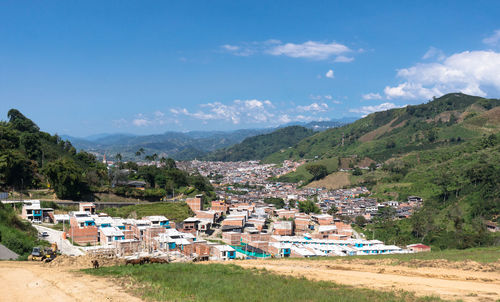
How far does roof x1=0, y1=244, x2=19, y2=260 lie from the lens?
16281 mm

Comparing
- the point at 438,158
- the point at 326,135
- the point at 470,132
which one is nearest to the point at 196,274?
the point at 438,158

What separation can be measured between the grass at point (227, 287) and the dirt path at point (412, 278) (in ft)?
3.45

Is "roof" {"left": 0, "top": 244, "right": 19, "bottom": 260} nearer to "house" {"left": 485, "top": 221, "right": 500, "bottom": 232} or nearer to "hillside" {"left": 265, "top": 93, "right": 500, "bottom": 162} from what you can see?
"house" {"left": 485, "top": 221, "right": 500, "bottom": 232}

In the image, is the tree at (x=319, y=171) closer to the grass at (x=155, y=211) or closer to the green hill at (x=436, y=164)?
the green hill at (x=436, y=164)

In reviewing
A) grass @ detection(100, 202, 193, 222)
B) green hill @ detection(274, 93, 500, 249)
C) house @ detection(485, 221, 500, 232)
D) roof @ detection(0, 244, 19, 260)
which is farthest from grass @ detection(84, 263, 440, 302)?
house @ detection(485, 221, 500, 232)

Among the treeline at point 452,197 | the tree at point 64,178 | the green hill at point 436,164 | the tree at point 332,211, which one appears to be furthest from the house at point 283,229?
the tree at point 64,178

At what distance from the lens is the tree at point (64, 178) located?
36.1m

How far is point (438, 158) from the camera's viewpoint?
7325 centimetres

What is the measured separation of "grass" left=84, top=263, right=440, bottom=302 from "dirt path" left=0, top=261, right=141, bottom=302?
696 millimetres

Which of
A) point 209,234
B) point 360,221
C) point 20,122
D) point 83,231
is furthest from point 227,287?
point 20,122

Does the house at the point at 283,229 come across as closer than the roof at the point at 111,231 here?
No

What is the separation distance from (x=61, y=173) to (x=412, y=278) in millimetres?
33994

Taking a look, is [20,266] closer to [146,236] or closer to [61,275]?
[61,275]

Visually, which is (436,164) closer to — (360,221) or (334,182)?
(334,182)
